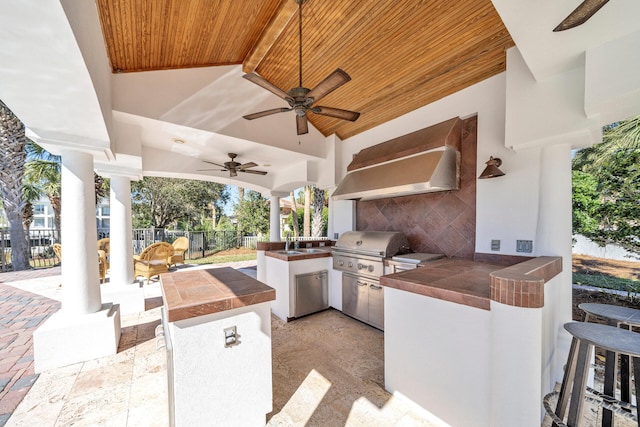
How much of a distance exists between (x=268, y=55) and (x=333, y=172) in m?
2.27

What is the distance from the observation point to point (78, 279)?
260 centimetres

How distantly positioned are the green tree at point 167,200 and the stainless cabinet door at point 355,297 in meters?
9.81

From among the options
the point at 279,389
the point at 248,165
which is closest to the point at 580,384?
the point at 279,389

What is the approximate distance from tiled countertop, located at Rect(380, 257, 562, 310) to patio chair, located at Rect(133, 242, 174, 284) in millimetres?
5060

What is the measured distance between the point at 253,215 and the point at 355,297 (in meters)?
8.99

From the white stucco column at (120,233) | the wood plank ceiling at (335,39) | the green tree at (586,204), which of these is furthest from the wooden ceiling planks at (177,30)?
the green tree at (586,204)

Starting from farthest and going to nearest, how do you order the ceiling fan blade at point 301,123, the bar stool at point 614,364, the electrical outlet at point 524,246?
1. the ceiling fan blade at point 301,123
2. the electrical outlet at point 524,246
3. the bar stool at point 614,364

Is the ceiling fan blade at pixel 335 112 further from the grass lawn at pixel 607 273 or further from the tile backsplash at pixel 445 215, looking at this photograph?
the grass lawn at pixel 607 273

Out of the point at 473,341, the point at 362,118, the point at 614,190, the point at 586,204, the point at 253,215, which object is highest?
the point at 362,118

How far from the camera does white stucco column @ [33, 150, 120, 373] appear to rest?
2.50m

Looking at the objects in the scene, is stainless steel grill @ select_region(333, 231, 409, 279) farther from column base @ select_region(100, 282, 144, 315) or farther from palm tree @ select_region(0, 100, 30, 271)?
palm tree @ select_region(0, 100, 30, 271)

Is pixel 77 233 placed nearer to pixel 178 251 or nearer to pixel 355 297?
pixel 355 297

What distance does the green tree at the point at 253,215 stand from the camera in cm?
1155

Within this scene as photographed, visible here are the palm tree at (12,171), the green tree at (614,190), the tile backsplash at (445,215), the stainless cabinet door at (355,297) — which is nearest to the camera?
the tile backsplash at (445,215)
